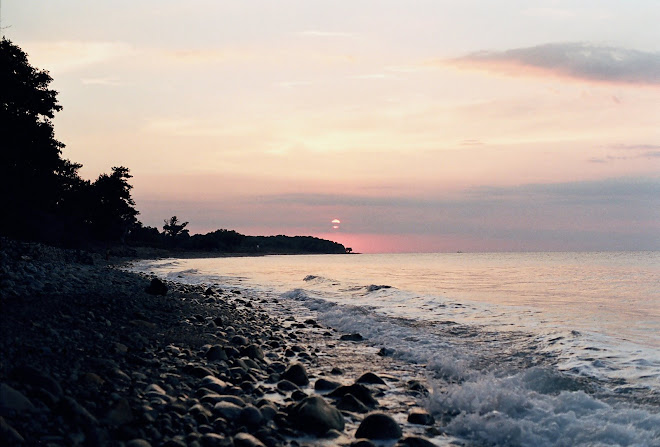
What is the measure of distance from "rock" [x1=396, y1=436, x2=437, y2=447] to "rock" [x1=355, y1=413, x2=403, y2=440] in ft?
0.71

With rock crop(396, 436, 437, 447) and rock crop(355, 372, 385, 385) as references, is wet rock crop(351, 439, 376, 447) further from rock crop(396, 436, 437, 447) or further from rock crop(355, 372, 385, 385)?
rock crop(355, 372, 385, 385)

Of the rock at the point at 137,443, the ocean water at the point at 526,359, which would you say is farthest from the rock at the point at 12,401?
the ocean water at the point at 526,359

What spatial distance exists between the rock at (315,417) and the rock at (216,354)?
2.76m

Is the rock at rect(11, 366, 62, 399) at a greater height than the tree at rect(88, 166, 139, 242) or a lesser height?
lesser

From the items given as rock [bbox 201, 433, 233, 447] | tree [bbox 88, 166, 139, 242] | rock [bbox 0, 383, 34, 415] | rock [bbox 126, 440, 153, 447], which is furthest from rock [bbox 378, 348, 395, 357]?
tree [bbox 88, 166, 139, 242]

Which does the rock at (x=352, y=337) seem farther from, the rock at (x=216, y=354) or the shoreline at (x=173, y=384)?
the rock at (x=216, y=354)

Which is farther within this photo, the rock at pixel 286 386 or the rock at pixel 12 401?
the rock at pixel 286 386

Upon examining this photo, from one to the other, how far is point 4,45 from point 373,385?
35101mm

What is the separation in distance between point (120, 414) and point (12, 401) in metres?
0.94

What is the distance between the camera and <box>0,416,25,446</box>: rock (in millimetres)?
3982

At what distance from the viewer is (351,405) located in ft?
22.0

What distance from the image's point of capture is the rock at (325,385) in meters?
7.56

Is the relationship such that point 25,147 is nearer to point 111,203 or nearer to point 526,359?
point 526,359

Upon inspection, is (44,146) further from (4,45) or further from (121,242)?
(121,242)
